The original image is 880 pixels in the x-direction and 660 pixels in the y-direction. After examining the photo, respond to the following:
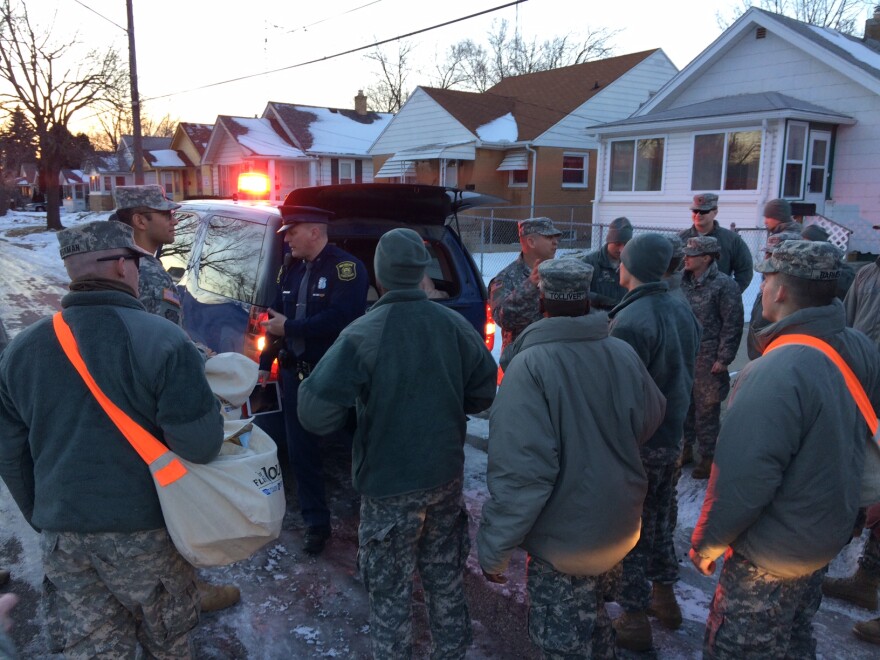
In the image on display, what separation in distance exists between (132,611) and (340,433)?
2.07 metres

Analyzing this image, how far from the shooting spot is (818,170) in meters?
15.6

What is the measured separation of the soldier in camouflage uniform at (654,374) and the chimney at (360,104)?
119 ft

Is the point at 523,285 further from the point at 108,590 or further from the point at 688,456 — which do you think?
the point at 108,590

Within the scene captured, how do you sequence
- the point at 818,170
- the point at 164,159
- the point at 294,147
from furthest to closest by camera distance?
the point at 164,159
the point at 294,147
the point at 818,170

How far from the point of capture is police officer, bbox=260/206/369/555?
3844 millimetres

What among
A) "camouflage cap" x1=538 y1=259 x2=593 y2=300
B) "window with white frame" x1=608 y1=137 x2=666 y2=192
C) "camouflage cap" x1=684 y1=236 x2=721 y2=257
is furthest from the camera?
"window with white frame" x1=608 y1=137 x2=666 y2=192

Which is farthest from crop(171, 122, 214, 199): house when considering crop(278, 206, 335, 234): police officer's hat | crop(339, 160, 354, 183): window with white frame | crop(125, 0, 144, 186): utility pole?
crop(278, 206, 335, 234): police officer's hat

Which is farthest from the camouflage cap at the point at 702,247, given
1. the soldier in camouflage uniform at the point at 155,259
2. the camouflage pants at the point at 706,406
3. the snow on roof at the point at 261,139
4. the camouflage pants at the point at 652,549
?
the snow on roof at the point at 261,139

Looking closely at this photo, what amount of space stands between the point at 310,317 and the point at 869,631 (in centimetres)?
330

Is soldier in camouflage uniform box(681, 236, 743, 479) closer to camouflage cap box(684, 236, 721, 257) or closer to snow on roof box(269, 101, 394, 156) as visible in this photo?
camouflage cap box(684, 236, 721, 257)

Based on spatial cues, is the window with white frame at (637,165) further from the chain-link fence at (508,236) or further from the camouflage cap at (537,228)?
the camouflage cap at (537,228)

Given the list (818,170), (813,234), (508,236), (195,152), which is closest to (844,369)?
(813,234)

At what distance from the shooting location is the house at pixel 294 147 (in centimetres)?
3222

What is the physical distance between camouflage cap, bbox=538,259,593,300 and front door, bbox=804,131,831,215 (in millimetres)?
15386
